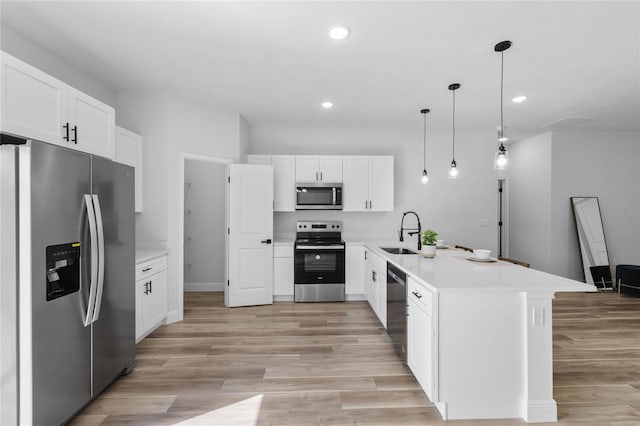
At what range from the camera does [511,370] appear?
75.7 inches

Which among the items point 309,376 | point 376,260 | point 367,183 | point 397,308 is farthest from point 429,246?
point 367,183

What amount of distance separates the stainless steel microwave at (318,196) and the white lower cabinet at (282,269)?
0.67 metres

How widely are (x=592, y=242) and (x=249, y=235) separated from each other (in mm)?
5799

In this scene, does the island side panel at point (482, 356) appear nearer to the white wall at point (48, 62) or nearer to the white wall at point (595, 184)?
the white wall at point (48, 62)

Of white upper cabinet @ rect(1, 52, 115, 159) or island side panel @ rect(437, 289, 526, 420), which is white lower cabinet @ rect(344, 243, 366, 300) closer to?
island side panel @ rect(437, 289, 526, 420)

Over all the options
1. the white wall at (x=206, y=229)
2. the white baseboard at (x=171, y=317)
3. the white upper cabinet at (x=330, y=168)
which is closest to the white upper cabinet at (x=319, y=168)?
the white upper cabinet at (x=330, y=168)

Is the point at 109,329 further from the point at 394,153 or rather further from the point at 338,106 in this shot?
the point at 394,153

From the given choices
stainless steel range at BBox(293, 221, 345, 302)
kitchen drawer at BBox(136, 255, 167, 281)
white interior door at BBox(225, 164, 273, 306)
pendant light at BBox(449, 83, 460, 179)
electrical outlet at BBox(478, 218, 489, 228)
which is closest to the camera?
kitchen drawer at BBox(136, 255, 167, 281)

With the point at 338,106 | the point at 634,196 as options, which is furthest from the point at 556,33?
the point at 634,196

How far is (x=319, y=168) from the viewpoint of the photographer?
4.64m

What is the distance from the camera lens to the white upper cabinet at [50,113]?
1719 mm

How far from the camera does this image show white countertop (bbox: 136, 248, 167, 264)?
2989 millimetres

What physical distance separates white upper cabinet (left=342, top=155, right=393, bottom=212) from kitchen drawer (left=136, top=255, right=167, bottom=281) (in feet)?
8.60

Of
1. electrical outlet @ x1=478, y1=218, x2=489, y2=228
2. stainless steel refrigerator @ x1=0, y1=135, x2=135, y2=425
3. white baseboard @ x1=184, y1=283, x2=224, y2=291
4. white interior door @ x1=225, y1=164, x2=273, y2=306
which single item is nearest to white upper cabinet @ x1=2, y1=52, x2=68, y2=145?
stainless steel refrigerator @ x1=0, y1=135, x2=135, y2=425
